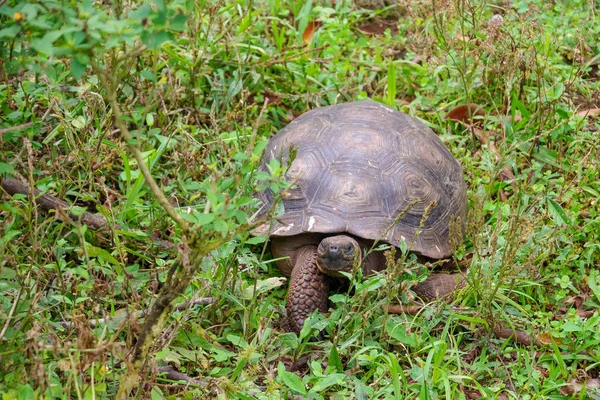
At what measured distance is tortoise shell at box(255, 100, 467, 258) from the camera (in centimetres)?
364

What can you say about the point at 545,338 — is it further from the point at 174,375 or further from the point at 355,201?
the point at 174,375

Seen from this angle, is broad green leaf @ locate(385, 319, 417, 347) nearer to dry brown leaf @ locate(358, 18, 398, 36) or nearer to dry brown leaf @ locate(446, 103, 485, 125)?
dry brown leaf @ locate(446, 103, 485, 125)

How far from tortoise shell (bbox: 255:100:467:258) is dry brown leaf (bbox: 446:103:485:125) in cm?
67

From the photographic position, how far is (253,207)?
2.97 m

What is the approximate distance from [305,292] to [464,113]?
1.92 m

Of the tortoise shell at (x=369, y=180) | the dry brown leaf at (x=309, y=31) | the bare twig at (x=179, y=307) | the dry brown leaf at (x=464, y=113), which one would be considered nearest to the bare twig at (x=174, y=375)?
the bare twig at (x=179, y=307)

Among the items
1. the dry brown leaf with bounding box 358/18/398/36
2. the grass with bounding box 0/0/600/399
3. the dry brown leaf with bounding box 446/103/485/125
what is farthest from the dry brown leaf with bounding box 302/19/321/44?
the dry brown leaf with bounding box 446/103/485/125

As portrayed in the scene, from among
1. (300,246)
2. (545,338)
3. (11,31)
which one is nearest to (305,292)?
(300,246)

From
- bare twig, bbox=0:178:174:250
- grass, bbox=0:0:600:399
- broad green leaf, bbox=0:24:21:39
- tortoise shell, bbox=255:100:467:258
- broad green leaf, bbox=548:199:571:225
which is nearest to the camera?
broad green leaf, bbox=0:24:21:39

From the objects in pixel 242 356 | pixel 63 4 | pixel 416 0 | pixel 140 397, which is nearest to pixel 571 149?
pixel 416 0

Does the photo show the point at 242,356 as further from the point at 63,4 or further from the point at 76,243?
the point at 63,4

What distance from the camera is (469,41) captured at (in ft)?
15.3

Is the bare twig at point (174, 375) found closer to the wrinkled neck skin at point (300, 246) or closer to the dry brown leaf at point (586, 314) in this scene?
the wrinkled neck skin at point (300, 246)

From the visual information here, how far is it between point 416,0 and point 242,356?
9.73 ft
